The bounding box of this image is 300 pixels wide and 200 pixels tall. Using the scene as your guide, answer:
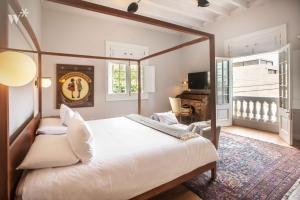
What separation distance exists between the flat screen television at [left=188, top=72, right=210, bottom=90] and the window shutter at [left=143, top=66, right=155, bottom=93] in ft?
4.12

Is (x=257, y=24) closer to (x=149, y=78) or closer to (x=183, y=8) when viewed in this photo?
(x=183, y=8)

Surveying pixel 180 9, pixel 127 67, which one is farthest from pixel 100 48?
pixel 180 9

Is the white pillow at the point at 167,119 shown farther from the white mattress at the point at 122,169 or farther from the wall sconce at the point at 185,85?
the wall sconce at the point at 185,85

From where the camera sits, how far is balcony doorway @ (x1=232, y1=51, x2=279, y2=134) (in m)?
4.54

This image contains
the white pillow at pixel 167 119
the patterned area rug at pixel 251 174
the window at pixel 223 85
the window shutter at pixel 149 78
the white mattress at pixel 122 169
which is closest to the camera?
the white mattress at pixel 122 169

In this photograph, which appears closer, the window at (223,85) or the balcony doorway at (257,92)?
the balcony doorway at (257,92)

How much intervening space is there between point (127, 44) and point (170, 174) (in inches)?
171

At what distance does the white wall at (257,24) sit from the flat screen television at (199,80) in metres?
0.33

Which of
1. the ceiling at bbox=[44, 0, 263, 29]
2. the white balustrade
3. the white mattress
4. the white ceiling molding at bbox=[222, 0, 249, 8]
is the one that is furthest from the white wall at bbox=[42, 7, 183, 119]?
the white mattress

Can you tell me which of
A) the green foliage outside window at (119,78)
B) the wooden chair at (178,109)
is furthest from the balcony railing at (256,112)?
the green foliage outside window at (119,78)

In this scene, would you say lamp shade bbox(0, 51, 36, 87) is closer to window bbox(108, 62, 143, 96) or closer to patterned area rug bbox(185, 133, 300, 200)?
patterned area rug bbox(185, 133, 300, 200)

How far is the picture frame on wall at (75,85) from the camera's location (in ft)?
14.0

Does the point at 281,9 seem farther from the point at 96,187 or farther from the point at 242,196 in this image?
the point at 96,187

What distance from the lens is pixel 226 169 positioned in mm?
2422
